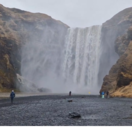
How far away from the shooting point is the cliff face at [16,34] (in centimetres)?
6422

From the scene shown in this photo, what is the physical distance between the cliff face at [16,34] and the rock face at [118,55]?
772 inches

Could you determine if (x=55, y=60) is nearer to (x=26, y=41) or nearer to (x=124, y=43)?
(x=26, y=41)

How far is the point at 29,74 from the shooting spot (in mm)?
79812

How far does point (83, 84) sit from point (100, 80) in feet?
20.3

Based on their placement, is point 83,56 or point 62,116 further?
point 83,56

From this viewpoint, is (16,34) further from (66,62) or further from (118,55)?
(118,55)

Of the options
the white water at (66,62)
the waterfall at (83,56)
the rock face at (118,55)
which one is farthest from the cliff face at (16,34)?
the rock face at (118,55)

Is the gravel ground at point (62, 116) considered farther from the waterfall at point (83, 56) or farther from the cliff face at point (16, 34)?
the waterfall at point (83, 56)

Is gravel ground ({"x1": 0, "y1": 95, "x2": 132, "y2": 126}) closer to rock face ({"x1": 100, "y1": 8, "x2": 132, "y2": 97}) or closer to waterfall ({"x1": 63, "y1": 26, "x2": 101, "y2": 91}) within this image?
rock face ({"x1": 100, "y1": 8, "x2": 132, "y2": 97})

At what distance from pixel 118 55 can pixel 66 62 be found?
68.0 ft

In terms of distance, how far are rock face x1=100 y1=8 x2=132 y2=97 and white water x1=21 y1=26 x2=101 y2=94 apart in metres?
3.65

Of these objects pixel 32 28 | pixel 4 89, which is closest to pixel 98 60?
pixel 32 28

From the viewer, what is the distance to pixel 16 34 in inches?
3078

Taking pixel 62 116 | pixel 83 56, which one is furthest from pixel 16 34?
pixel 62 116
